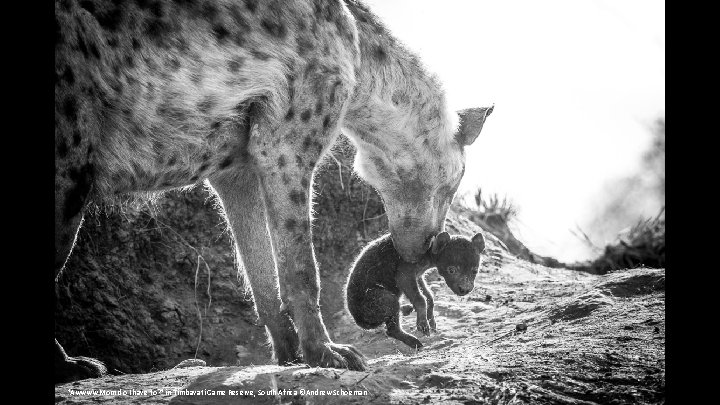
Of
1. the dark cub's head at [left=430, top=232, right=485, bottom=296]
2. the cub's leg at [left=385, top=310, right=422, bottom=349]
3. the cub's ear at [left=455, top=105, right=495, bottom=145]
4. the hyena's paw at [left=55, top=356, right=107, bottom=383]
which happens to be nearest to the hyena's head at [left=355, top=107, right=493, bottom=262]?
the cub's ear at [left=455, top=105, right=495, bottom=145]

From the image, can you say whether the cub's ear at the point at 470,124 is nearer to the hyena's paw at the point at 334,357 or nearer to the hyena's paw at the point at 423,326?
the hyena's paw at the point at 423,326

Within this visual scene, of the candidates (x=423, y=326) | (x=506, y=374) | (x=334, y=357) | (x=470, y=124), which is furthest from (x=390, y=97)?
(x=506, y=374)

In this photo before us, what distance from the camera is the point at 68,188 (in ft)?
10.3

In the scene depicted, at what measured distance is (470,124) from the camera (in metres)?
4.88

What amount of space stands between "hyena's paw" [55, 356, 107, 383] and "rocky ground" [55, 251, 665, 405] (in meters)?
0.27

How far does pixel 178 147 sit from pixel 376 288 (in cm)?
176

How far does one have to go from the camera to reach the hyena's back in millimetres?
3189

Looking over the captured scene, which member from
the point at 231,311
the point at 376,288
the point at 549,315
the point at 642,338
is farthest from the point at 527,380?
the point at 231,311

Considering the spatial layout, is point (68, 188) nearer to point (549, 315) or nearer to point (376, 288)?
point (376, 288)

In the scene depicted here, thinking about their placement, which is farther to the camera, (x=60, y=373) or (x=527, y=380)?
(x=60, y=373)

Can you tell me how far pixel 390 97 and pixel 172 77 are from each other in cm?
138

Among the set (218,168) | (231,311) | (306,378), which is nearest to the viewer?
(306,378)
